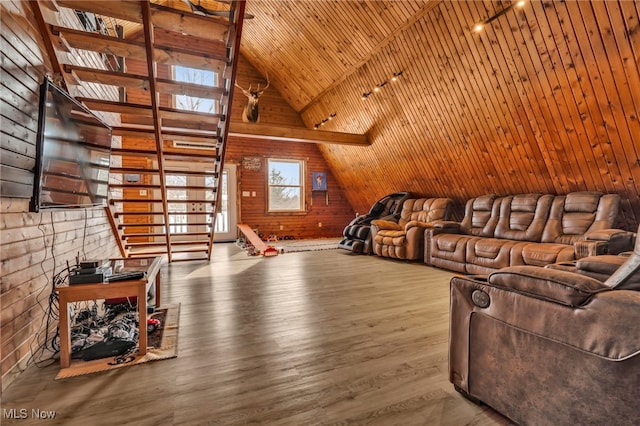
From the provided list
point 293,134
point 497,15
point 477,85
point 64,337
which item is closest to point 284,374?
point 64,337

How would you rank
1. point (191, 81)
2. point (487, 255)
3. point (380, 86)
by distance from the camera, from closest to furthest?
point (487, 255)
point (380, 86)
point (191, 81)

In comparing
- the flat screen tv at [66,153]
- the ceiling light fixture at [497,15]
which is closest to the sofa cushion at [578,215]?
the ceiling light fixture at [497,15]

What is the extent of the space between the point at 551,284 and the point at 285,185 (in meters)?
7.84

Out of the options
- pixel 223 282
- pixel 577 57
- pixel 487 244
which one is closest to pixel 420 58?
pixel 577 57

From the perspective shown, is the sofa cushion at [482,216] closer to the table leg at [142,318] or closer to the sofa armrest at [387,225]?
the sofa armrest at [387,225]

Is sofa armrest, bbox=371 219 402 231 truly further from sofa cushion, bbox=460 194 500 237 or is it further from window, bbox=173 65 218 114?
window, bbox=173 65 218 114

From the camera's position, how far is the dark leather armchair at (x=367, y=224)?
6016 millimetres

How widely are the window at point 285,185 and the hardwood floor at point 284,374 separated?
5.48 meters

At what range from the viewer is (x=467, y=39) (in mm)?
3736

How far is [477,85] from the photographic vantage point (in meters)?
4.07

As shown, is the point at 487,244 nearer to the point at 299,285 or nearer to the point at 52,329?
the point at 299,285

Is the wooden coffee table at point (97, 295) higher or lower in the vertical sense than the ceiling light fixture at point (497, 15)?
lower

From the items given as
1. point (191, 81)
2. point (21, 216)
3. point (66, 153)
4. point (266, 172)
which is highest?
point (191, 81)

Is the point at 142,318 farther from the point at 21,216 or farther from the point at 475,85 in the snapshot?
the point at 475,85
